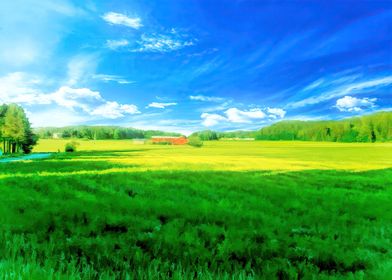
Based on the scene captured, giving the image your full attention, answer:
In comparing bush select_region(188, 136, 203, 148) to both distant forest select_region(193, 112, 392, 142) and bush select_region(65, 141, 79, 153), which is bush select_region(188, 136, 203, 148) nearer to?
distant forest select_region(193, 112, 392, 142)

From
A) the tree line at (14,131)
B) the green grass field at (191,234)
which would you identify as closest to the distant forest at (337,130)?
the green grass field at (191,234)

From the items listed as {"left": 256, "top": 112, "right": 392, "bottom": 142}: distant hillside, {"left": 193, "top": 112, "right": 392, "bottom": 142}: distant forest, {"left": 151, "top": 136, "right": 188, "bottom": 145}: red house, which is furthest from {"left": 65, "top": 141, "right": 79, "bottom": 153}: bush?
{"left": 256, "top": 112, "right": 392, "bottom": 142}: distant hillside

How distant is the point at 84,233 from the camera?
5.70m

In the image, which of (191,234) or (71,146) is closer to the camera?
(191,234)

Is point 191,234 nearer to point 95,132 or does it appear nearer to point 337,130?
point 337,130

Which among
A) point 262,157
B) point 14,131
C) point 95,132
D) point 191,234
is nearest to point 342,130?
point 262,157

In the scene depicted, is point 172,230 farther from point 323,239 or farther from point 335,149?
point 335,149

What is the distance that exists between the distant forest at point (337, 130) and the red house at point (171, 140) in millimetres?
30207

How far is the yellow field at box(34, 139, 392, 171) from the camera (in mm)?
24000

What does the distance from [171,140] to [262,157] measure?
169 ft

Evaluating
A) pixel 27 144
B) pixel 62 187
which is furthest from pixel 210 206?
pixel 27 144

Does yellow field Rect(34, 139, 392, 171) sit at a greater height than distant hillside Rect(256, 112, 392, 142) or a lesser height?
lesser

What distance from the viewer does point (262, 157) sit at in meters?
40.2

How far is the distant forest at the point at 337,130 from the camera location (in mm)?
31016
